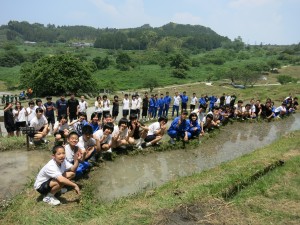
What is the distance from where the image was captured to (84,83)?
113 feet

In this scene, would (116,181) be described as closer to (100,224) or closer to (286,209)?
(100,224)

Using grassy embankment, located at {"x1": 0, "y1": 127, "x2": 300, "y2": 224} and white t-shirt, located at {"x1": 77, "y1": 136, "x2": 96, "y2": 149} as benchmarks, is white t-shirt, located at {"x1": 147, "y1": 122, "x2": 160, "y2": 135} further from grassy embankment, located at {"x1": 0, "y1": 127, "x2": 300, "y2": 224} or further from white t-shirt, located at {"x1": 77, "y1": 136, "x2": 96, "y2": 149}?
grassy embankment, located at {"x1": 0, "y1": 127, "x2": 300, "y2": 224}

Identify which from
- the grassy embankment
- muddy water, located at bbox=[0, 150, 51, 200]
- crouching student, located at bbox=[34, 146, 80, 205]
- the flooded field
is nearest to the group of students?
crouching student, located at bbox=[34, 146, 80, 205]

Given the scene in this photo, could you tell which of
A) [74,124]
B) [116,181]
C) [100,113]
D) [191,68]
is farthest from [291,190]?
[191,68]

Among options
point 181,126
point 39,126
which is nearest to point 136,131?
point 181,126

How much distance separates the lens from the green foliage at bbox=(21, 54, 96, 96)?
32406 millimetres

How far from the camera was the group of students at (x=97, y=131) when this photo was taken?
634 cm

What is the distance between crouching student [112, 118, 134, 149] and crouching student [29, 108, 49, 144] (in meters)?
2.59

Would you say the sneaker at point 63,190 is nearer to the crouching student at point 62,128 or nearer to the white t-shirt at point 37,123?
the crouching student at point 62,128

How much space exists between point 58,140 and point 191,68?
3287 inches

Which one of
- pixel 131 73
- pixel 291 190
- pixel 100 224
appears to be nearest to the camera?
pixel 100 224

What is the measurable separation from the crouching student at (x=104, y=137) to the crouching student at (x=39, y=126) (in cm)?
247

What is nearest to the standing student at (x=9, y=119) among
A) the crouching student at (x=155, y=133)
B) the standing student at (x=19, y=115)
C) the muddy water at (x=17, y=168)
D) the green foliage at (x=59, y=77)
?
the standing student at (x=19, y=115)

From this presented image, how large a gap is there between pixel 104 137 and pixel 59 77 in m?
25.4
